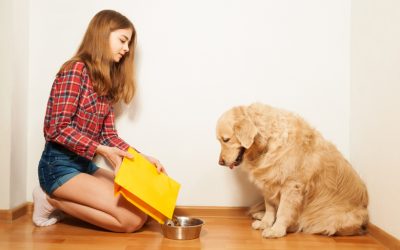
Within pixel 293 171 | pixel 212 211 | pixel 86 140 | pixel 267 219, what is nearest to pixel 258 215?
pixel 267 219

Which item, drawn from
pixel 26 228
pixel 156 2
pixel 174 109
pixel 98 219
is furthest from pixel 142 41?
pixel 26 228

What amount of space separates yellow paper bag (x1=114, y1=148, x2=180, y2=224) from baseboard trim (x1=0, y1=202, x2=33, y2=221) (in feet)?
2.89

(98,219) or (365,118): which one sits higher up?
(365,118)

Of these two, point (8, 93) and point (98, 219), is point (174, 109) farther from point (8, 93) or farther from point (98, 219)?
point (8, 93)

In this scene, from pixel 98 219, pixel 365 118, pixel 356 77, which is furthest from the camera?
pixel 356 77

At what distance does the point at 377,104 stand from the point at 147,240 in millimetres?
1575

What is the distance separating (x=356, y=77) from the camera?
274 cm

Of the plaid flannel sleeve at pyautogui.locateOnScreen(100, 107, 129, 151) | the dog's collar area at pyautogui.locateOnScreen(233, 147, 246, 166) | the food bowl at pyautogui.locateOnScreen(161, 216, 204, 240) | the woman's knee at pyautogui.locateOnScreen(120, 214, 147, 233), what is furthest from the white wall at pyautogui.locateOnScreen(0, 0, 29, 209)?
the dog's collar area at pyautogui.locateOnScreen(233, 147, 246, 166)

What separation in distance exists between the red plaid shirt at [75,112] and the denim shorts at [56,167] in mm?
84

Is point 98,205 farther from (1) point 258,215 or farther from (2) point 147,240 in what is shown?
(1) point 258,215

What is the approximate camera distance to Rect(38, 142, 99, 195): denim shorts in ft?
7.97

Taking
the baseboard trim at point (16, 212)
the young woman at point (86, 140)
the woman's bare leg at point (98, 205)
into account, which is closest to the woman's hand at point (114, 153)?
the young woman at point (86, 140)

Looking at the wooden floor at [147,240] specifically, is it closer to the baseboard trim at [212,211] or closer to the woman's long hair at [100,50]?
the baseboard trim at [212,211]

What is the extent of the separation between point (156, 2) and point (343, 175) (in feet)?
5.71
